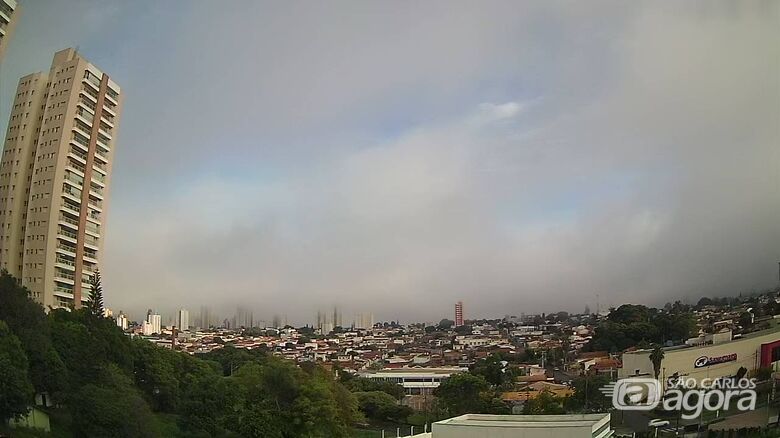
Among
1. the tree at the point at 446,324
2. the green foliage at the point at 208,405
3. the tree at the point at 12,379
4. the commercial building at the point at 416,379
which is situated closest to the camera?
the tree at the point at 12,379

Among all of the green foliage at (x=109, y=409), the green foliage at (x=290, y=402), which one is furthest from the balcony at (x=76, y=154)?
the green foliage at (x=290, y=402)

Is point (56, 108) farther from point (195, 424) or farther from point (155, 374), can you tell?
point (195, 424)

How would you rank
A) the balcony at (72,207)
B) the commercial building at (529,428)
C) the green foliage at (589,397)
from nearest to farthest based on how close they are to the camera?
the balcony at (72,207) → the commercial building at (529,428) → the green foliage at (589,397)

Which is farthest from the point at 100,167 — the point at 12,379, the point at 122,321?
the point at 12,379

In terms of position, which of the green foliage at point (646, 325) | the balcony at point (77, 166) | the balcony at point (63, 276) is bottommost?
the green foliage at point (646, 325)

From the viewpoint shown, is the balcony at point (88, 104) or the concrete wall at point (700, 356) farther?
the concrete wall at point (700, 356)

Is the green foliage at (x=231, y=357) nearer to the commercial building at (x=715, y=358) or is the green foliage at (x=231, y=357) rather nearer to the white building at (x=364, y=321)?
the white building at (x=364, y=321)

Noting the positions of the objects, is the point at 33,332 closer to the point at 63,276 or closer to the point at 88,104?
the point at 63,276
